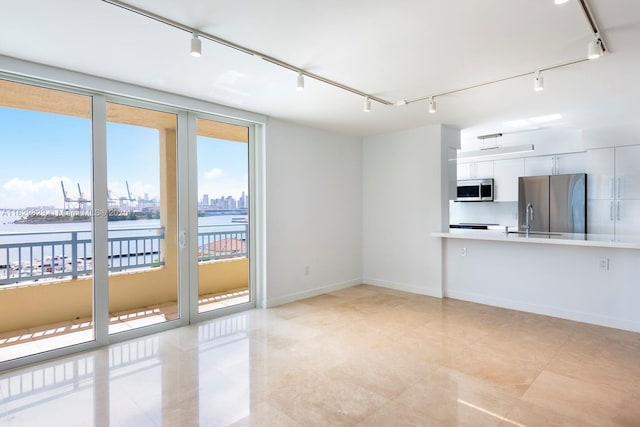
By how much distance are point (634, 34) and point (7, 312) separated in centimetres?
582

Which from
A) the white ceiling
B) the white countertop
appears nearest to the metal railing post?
the white ceiling

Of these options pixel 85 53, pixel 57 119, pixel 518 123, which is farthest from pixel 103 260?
pixel 518 123

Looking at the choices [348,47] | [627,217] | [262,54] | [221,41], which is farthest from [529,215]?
[221,41]

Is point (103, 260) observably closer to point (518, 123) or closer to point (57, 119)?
point (57, 119)

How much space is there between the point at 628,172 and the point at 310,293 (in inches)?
197

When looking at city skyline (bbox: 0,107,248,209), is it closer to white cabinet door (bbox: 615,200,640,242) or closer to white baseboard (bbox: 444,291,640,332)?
white baseboard (bbox: 444,291,640,332)

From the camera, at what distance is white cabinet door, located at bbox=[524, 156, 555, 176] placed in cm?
603

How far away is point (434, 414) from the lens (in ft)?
7.41

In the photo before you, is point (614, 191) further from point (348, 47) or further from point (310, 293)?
point (348, 47)

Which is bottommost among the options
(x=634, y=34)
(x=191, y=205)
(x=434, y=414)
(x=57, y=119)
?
(x=434, y=414)

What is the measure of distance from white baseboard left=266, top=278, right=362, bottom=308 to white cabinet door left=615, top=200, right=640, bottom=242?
158 inches

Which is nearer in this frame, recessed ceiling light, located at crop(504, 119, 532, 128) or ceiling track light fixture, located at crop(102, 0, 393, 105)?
ceiling track light fixture, located at crop(102, 0, 393, 105)

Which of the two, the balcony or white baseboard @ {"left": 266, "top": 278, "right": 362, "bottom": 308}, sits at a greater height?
the balcony

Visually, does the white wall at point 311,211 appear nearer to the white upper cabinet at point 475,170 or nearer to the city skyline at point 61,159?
the city skyline at point 61,159
